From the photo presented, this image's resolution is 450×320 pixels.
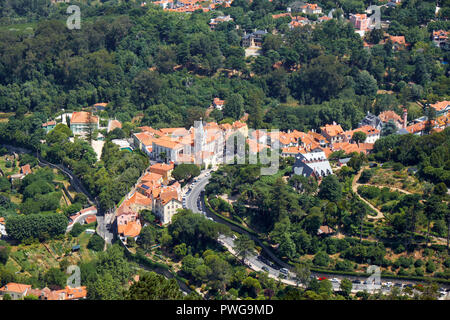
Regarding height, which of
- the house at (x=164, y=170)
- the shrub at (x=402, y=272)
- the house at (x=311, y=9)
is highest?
the house at (x=311, y=9)

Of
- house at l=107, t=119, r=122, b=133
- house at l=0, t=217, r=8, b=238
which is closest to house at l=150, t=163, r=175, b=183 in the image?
house at l=107, t=119, r=122, b=133

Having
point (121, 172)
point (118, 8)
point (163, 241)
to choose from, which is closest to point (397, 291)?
point (163, 241)

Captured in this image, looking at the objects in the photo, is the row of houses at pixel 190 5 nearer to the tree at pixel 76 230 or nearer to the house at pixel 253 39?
the house at pixel 253 39

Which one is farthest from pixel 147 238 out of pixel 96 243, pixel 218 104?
pixel 218 104

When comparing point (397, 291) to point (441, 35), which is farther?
point (441, 35)

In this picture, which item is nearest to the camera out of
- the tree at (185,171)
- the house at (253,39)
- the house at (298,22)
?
the tree at (185,171)

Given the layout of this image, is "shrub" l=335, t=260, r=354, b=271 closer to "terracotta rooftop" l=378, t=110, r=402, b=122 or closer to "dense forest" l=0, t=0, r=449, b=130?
"dense forest" l=0, t=0, r=449, b=130

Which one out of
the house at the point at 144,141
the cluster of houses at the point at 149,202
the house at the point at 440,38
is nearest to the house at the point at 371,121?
the house at the point at 440,38
